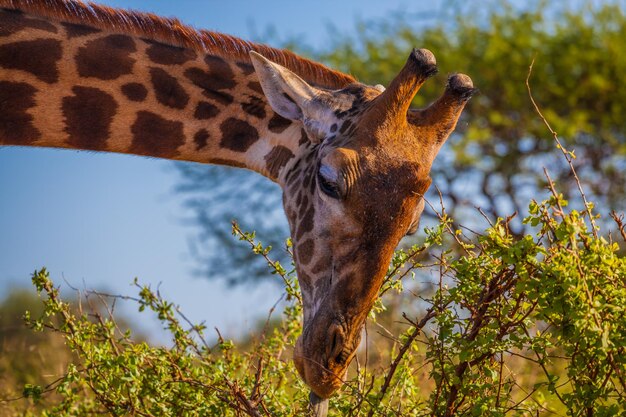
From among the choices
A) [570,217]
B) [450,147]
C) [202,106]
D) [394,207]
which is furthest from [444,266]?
[450,147]

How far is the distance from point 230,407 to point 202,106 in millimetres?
1908

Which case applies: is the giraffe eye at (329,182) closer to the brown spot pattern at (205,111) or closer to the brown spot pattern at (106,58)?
the brown spot pattern at (205,111)

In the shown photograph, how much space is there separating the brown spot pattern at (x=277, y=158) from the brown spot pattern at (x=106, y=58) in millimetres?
1015

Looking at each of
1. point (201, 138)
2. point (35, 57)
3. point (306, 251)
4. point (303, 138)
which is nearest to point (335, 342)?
point (306, 251)

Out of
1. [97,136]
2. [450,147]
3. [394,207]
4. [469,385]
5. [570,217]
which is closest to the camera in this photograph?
[570,217]

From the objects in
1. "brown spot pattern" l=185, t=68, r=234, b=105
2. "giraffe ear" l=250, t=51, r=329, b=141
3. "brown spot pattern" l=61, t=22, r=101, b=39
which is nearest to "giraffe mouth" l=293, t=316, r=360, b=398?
"giraffe ear" l=250, t=51, r=329, b=141

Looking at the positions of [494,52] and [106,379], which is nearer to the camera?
[106,379]

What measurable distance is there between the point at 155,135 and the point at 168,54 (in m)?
0.52

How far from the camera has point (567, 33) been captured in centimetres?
1991

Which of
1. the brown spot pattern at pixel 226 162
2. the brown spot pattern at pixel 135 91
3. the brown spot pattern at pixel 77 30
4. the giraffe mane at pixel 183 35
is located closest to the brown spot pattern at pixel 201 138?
the brown spot pattern at pixel 226 162

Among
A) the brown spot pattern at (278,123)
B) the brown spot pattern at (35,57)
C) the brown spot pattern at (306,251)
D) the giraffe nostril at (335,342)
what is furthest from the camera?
the brown spot pattern at (278,123)

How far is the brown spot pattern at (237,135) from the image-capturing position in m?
5.66

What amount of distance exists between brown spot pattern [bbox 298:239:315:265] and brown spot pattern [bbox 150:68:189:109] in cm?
133

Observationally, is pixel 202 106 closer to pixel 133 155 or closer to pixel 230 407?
pixel 133 155
